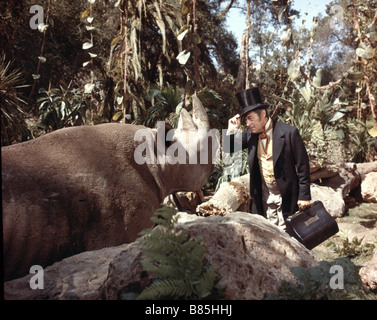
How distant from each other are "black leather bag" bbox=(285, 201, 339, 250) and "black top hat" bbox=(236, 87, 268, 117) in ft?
3.77

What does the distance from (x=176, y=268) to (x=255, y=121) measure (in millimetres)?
2547

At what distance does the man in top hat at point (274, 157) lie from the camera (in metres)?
3.69

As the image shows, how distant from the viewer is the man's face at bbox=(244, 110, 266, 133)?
371cm

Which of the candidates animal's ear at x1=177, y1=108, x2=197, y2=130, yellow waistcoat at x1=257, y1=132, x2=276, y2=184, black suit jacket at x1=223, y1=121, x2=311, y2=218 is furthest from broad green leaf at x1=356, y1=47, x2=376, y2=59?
animal's ear at x1=177, y1=108, x2=197, y2=130

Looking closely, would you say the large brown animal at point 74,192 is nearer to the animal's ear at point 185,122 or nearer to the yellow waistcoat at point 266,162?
the animal's ear at point 185,122

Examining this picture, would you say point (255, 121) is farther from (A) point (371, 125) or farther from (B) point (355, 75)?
(A) point (371, 125)

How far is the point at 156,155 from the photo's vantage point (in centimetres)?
321

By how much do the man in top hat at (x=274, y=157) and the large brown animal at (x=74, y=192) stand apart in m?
1.14

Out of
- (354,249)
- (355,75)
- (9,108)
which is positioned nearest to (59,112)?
(9,108)

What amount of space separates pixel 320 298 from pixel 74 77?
13.9 meters

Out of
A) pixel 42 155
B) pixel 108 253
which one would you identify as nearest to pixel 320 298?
pixel 108 253

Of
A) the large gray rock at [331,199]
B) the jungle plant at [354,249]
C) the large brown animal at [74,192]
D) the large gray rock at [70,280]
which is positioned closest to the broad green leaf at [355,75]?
the large brown animal at [74,192]

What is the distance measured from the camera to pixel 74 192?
2406mm
